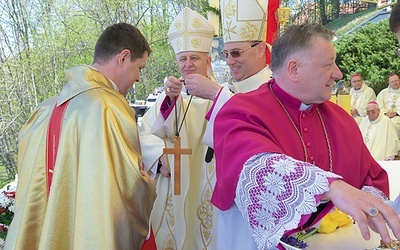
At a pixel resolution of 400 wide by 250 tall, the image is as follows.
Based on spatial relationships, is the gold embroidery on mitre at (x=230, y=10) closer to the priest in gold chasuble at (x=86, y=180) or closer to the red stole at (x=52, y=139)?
the priest in gold chasuble at (x=86, y=180)

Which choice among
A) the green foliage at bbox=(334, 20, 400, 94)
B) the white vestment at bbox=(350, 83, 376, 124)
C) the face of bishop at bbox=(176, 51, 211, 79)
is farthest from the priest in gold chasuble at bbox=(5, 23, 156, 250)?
the green foliage at bbox=(334, 20, 400, 94)

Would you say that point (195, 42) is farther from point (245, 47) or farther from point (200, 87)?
point (200, 87)

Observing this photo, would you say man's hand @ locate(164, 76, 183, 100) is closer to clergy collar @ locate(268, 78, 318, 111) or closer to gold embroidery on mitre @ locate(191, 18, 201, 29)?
gold embroidery on mitre @ locate(191, 18, 201, 29)

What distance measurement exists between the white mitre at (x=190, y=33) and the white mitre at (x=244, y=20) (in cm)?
16

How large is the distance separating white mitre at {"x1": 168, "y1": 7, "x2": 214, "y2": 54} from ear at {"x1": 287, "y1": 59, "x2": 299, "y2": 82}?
1669 millimetres

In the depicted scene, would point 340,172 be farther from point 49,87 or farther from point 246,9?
point 49,87

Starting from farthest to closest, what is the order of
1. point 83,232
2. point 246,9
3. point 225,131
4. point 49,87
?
1. point 49,87
2. point 246,9
3. point 83,232
4. point 225,131

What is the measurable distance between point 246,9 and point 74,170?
6.28 ft

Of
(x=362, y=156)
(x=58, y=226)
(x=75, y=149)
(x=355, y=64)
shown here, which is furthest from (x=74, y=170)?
(x=355, y=64)

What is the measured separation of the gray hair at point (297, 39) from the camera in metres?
1.69

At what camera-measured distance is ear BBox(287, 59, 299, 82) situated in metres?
1.71

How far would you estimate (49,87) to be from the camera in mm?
7379

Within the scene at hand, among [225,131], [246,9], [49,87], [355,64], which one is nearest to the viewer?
[225,131]

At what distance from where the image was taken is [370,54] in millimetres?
14172
